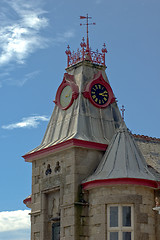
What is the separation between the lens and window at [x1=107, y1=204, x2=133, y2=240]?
40375 mm

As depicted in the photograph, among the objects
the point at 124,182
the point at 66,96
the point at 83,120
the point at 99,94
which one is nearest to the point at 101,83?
the point at 99,94

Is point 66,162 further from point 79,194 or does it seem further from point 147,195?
point 147,195

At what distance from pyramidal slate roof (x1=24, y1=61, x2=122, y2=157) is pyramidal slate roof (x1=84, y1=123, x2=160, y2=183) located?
1.28m

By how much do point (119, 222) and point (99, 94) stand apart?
10.3 metres

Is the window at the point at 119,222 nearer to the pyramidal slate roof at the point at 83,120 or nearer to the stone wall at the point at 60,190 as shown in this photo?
the stone wall at the point at 60,190

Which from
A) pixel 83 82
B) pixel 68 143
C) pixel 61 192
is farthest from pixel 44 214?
pixel 83 82

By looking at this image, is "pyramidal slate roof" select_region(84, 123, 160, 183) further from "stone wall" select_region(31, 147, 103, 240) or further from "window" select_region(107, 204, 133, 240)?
"window" select_region(107, 204, 133, 240)

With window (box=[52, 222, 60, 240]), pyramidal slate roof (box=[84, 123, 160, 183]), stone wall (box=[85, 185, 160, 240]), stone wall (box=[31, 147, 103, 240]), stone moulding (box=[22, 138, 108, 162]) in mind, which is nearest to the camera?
stone wall (box=[85, 185, 160, 240])

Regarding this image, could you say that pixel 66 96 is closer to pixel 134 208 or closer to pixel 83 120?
pixel 83 120

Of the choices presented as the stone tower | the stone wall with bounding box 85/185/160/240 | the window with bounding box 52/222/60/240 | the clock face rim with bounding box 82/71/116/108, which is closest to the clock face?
the stone tower

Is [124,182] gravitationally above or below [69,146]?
below

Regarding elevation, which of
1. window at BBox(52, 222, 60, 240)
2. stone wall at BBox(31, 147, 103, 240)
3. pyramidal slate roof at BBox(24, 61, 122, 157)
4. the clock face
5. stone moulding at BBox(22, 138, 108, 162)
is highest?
the clock face

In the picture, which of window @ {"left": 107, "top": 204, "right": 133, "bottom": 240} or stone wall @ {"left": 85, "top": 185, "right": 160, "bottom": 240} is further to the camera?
stone wall @ {"left": 85, "top": 185, "right": 160, "bottom": 240}

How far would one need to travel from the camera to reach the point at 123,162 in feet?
138
